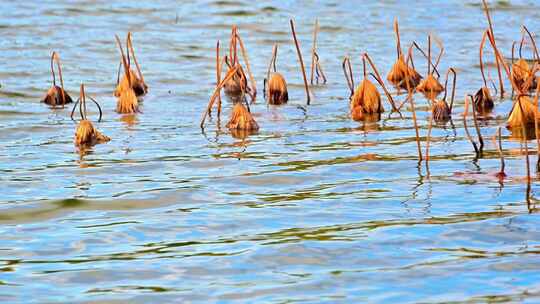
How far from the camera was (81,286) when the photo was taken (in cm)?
591

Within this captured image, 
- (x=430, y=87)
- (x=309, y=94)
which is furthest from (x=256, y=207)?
(x=309, y=94)

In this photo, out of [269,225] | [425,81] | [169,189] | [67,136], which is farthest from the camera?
[425,81]

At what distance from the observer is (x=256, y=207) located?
7707 millimetres

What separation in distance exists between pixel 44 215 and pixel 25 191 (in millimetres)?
858

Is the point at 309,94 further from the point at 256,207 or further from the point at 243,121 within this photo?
the point at 256,207

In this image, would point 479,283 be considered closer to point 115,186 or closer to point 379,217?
point 379,217

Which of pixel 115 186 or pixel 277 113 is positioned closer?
pixel 115 186

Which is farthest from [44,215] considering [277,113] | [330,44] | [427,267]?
[330,44]

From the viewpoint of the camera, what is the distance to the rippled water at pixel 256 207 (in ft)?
19.5

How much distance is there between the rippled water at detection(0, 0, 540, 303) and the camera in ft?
19.5

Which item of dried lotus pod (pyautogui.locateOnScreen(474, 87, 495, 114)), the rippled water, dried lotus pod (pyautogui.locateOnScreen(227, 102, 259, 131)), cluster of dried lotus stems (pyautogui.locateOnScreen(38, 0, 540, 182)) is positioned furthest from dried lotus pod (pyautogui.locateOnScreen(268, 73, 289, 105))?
dried lotus pod (pyautogui.locateOnScreen(474, 87, 495, 114))

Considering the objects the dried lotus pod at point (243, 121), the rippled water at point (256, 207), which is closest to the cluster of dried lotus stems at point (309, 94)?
the dried lotus pod at point (243, 121)

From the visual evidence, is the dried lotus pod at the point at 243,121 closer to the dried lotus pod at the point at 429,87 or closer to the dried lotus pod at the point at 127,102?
the dried lotus pod at the point at 127,102

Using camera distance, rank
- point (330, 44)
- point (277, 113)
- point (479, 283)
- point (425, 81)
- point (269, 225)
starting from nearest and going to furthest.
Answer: point (479, 283)
point (269, 225)
point (277, 113)
point (425, 81)
point (330, 44)
